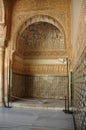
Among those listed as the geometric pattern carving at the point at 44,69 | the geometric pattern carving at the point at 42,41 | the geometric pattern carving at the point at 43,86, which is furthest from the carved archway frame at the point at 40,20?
the geometric pattern carving at the point at 43,86

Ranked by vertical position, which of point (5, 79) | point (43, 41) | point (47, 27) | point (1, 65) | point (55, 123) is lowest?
point (55, 123)

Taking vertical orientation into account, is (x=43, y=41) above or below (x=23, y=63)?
above

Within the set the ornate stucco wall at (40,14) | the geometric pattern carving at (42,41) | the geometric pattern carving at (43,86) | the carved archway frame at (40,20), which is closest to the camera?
the ornate stucco wall at (40,14)

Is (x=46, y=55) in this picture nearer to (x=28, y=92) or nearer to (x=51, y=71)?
(x=51, y=71)

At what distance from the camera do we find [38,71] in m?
11.1

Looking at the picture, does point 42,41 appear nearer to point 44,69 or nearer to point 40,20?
point 44,69

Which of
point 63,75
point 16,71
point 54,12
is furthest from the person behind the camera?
point 63,75

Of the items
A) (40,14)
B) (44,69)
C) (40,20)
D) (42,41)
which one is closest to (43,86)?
(44,69)

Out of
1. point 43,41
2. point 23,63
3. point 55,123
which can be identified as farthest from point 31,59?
point 55,123

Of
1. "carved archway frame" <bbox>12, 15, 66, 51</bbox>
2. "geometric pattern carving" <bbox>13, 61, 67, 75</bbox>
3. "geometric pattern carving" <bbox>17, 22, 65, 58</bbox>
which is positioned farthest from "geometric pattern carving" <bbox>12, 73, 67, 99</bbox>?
"carved archway frame" <bbox>12, 15, 66, 51</bbox>

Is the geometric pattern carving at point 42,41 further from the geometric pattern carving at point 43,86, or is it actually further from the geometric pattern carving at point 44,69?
the geometric pattern carving at point 43,86

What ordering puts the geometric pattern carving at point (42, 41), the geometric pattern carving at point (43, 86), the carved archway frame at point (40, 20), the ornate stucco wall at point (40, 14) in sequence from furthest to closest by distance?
the geometric pattern carving at point (42, 41) < the geometric pattern carving at point (43, 86) < the carved archway frame at point (40, 20) < the ornate stucco wall at point (40, 14)

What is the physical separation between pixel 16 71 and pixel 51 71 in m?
2.05

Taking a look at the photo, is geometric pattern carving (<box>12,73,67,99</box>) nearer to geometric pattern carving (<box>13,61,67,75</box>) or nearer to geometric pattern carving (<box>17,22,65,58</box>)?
geometric pattern carving (<box>13,61,67,75</box>)
